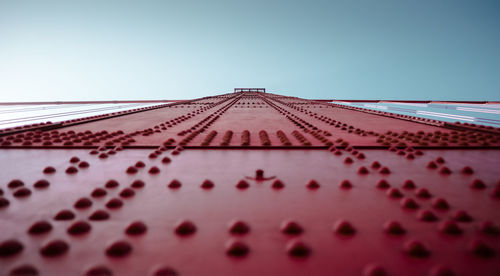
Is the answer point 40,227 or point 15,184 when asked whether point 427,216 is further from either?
point 15,184

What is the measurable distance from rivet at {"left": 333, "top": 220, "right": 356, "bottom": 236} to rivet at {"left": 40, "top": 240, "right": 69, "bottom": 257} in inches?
58.6

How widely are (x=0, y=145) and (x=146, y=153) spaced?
2.20 meters

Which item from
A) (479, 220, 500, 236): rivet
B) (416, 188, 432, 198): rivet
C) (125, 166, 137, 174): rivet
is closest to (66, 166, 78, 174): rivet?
(125, 166, 137, 174): rivet

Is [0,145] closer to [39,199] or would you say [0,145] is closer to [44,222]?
[39,199]

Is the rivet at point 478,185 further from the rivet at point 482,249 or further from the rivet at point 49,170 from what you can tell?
the rivet at point 49,170

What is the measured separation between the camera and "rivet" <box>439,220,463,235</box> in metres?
1.57

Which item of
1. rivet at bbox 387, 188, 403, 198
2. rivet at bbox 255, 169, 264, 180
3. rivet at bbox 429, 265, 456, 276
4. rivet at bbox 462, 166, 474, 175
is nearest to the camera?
rivet at bbox 429, 265, 456, 276

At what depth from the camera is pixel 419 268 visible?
1.30 meters

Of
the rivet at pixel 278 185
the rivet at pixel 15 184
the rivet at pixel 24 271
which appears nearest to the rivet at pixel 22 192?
the rivet at pixel 15 184

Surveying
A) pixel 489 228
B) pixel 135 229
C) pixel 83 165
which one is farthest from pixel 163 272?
pixel 83 165

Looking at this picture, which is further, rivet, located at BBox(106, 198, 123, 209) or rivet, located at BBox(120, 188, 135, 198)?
rivet, located at BBox(120, 188, 135, 198)

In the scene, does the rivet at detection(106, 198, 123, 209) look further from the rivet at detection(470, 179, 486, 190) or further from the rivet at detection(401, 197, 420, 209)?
the rivet at detection(470, 179, 486, 190)

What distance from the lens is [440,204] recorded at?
1.92 metres

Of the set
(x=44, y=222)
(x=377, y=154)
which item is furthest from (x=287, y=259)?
(x=377, y=154)
